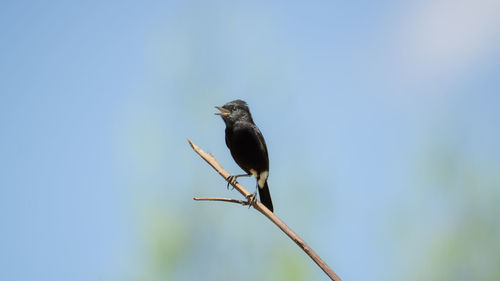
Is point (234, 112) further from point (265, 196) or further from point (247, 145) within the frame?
point (265, 196)

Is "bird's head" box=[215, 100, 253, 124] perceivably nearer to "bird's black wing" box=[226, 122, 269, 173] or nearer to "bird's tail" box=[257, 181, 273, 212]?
"bird's black wing" box=[226, 122, 269, 173]

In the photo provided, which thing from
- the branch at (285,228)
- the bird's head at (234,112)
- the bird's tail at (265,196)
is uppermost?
the bird's head at (234,112)

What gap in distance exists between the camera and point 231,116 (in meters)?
5.03

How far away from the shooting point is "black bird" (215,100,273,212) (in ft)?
16.4

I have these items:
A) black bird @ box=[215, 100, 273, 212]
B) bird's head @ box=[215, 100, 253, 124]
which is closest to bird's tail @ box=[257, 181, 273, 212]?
black bird @ box=[215, 100, 273, 212]

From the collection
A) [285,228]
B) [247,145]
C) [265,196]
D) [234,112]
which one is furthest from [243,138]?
[285,228]

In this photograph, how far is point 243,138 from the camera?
4996 mm

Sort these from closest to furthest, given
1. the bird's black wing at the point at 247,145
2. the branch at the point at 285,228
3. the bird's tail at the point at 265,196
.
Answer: the branch at the point at 285,228 < the bird's black wing at the point at 247,145 < the bird's tail at the point at 265,196

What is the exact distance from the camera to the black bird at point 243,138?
5.00m

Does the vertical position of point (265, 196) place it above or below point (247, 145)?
below

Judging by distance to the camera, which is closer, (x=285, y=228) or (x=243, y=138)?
(x=285, y=228)

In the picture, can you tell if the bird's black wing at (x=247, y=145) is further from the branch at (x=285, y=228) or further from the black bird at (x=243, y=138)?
the branch at (x=285, y=228)

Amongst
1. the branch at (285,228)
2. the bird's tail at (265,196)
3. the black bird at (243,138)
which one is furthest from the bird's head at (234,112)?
the branch at (285,228)

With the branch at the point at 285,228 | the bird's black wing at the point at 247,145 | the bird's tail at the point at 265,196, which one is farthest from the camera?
the bird's tail at the point at 265,196
